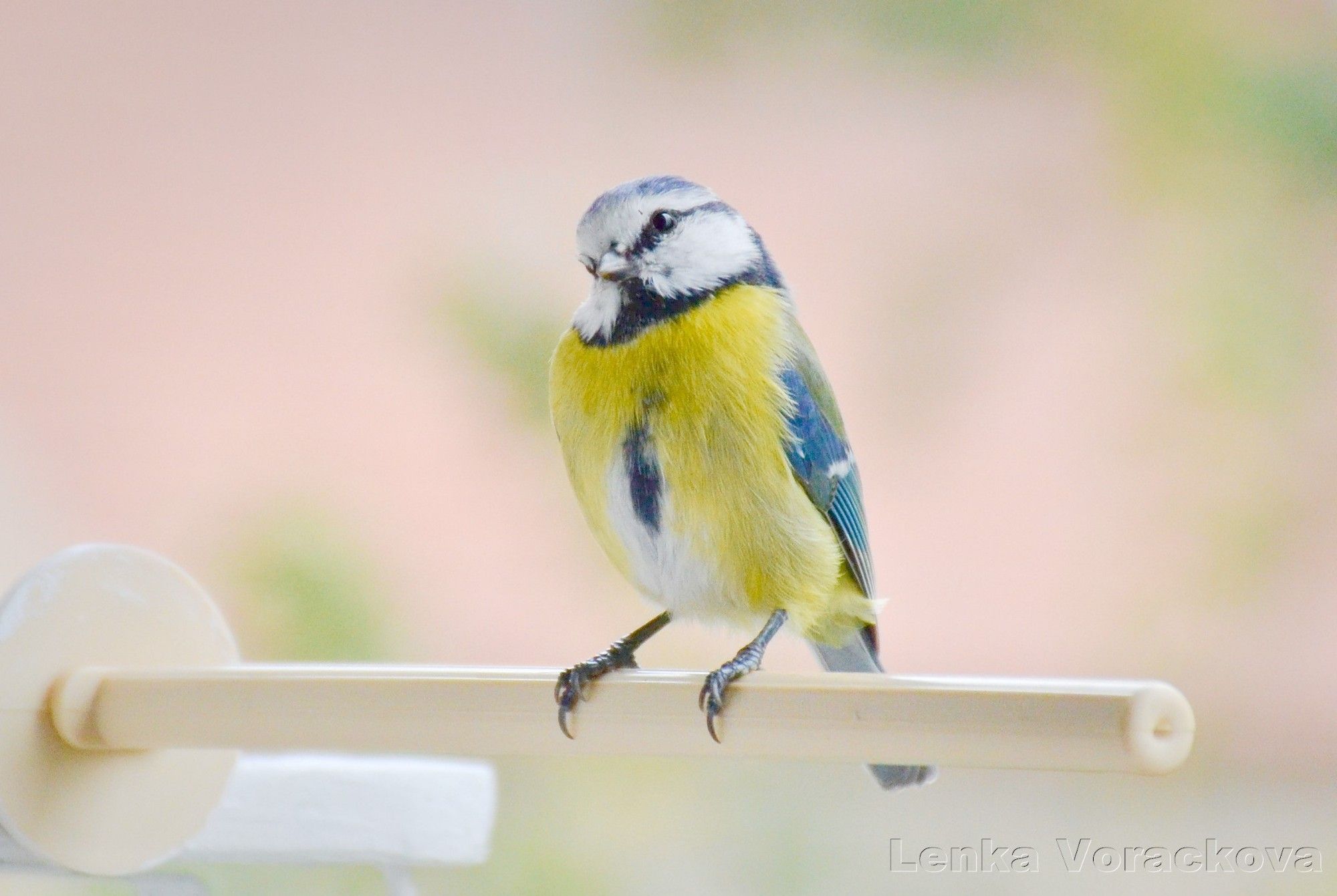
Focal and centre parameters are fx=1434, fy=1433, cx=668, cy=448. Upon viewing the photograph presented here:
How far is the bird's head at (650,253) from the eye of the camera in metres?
0.85

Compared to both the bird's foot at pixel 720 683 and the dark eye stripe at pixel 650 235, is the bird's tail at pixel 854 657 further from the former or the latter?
the dark eye stripe at pixel 650 235

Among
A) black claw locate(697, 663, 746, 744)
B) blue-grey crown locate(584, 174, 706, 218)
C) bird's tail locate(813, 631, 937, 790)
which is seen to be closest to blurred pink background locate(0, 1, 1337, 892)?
bird's tail locate(813, 631, 937, 790)

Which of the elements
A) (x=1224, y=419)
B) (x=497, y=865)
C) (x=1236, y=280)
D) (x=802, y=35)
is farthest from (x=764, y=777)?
(x=802, y=35)

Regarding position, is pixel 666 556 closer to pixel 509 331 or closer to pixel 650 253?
pixel 650 253

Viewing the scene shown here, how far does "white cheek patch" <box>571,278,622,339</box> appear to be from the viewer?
880 mm

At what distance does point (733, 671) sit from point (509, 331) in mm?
793

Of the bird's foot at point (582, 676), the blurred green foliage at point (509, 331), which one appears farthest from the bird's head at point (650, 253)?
the blurred green foliage at point (509, 331)

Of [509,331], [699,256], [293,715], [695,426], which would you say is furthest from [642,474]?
[509,331]

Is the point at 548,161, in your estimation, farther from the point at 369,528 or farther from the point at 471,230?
the point at 369,528

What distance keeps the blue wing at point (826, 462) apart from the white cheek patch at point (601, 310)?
11cm

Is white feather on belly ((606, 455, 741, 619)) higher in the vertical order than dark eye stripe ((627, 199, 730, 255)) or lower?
lower

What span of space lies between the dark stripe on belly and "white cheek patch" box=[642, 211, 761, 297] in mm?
91

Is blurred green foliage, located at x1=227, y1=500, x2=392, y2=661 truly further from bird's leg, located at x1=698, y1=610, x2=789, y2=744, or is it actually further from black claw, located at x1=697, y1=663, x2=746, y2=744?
black claw, located at x1=697, y1=663, x2=746, y2=744

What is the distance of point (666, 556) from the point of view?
2.88 feet
